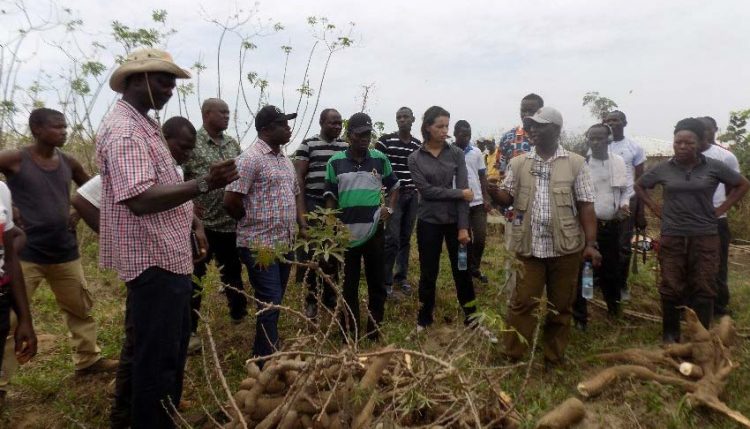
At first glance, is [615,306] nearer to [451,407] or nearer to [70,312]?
[451,407]

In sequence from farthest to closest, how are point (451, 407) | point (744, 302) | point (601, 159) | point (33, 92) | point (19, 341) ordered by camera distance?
point (33, 92), point (744, 302), point (601, 159), point (19, 341), point (451, 407)

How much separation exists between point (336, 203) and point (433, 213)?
2.59 ft

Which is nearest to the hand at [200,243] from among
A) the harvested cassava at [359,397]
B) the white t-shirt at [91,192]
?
the white t-shirt at [91,192]

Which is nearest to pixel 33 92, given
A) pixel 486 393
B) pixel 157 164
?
pixel 157 164

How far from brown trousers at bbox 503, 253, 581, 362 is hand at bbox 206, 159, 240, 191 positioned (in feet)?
7.24

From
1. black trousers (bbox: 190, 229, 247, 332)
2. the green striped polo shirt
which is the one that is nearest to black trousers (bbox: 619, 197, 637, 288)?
the green striped polo shirt

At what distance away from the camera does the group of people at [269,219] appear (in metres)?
2.13

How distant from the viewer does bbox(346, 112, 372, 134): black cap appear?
3.67 meters

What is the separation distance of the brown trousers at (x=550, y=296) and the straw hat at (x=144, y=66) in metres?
2.54

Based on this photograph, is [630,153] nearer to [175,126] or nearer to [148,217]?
[175,126]

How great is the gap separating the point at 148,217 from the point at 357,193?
1.84 meters

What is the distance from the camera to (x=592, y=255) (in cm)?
344

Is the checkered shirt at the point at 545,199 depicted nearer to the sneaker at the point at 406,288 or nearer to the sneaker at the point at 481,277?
the sneaker at the point at 406,288

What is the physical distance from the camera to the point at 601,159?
4.53 m
